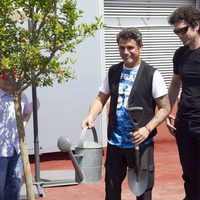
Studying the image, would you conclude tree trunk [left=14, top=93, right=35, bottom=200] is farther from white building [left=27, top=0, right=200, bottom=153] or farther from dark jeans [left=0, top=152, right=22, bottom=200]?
white building [left=27, top=0, right=200, bottom=153]

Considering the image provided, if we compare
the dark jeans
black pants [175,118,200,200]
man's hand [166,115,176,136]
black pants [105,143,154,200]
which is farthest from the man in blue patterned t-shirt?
the dark jeans

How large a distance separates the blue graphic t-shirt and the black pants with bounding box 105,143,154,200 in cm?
7

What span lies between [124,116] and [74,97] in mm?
3651

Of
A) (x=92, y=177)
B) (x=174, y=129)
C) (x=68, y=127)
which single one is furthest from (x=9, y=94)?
(x=68, y=127)

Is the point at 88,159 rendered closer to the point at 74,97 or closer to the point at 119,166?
the point at 119,166

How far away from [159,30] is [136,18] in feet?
1.91

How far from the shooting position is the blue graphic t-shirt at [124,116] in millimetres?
4480

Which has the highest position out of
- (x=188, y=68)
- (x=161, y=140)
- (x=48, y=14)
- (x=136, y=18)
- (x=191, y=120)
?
(x=136, y=18)

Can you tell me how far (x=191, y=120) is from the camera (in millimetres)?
4695

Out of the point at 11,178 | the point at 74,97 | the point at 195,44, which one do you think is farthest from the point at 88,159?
the point at 74,97

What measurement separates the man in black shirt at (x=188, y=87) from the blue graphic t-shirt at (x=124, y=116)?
19.5 inches

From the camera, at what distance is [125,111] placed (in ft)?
14.7

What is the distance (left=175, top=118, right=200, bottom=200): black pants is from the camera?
472cm

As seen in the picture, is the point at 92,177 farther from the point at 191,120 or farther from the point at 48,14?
the point at 48,14
